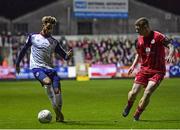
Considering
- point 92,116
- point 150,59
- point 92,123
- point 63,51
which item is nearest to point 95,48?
point 92,116

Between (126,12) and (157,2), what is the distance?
7.25 meters

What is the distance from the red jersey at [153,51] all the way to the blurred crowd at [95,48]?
30.6 metres

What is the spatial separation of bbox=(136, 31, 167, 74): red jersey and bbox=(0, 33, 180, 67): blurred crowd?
3057 centimetres

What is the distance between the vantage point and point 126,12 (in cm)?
4984

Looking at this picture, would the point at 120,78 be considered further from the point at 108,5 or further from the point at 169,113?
the point at 169,113

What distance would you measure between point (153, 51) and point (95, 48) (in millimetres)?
33549

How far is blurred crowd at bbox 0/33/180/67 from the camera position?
45.4 metres

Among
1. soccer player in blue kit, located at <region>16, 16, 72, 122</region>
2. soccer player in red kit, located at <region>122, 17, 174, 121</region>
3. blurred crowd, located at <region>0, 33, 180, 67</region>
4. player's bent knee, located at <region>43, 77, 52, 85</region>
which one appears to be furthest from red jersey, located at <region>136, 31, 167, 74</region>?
blurred crowd, located at <region>0, 33, 180, 67</region>

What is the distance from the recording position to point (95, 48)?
154 ft

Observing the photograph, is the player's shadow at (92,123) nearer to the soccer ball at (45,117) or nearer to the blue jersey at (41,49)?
the soccer ball at (45,117)

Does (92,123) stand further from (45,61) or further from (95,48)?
(95,48)

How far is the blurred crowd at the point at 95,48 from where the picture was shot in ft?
149

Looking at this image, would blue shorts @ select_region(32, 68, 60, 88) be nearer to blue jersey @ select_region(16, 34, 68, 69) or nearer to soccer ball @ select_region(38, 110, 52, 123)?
blue jersey @ select_region(16, 34, 68, 69)

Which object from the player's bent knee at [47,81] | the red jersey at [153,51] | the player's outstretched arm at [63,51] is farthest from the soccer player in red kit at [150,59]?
the player's bent knee at [47,81]
